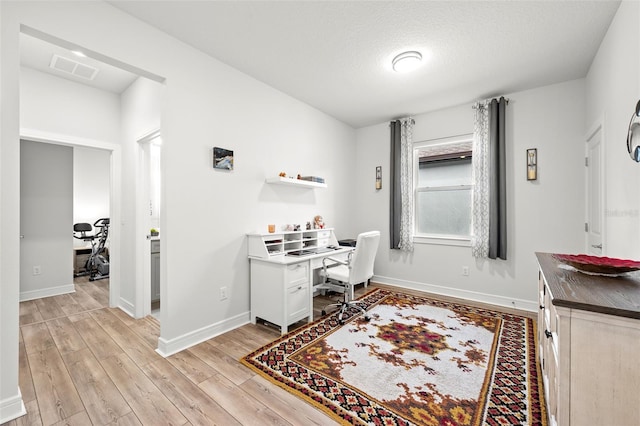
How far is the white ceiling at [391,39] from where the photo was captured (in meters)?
2.08

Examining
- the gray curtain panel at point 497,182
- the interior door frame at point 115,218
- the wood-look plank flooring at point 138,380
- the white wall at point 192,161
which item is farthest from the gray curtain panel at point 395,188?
the interior door frame at point 115,218

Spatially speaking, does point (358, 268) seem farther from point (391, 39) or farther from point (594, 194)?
point (594, 194)

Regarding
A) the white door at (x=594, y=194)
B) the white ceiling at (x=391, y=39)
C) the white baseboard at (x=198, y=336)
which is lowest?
the white baseboard at (x=198, y=336)

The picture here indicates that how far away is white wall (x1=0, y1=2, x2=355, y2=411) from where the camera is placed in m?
1.64

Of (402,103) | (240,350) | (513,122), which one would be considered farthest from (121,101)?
(513,122)

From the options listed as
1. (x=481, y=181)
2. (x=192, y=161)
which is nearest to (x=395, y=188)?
(x=481, y=181)

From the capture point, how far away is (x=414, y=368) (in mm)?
2146

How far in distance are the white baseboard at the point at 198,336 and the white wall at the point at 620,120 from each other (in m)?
3.30

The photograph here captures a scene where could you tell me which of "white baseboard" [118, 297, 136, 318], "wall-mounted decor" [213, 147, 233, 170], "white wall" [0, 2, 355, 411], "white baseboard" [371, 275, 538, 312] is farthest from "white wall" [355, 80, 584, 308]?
"white baseboard" [118, 297, 136, 318]

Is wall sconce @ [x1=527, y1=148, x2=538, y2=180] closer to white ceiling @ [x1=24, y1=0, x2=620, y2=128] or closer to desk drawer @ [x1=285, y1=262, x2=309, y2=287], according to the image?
white ceiling @ [x1=24, y1=0, x2=620, y2=128]

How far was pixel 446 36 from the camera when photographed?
7.83ft

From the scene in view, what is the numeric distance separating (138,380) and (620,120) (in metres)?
4.08

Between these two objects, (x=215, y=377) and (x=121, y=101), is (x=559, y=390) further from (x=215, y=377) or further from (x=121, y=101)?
(x=121, y=101)

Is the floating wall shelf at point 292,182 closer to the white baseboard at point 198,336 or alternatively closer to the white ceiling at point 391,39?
the white ceiling at point 391,39
